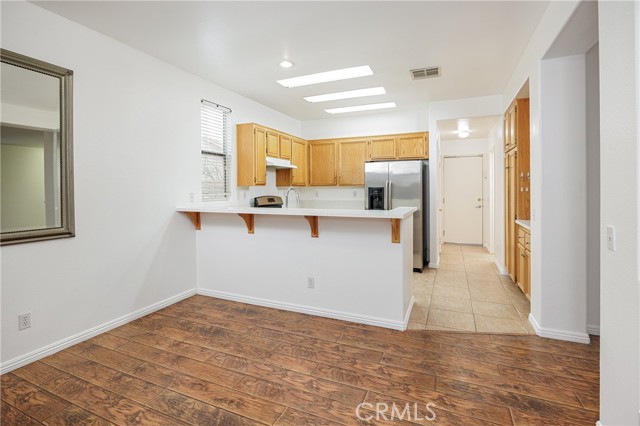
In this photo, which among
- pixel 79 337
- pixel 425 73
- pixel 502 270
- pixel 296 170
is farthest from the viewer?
pixel 296 170

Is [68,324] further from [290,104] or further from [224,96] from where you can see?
[290,104]

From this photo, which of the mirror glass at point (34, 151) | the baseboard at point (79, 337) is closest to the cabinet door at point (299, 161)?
the baseboard at point (79, 337)

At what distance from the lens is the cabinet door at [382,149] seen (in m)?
5.46

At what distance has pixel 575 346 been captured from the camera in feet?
8.15

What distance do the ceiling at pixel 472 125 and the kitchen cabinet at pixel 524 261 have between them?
2075 millimetres

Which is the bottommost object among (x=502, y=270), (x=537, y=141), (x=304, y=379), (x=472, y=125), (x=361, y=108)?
(x=304, y=379)

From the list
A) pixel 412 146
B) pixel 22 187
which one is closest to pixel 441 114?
pixel 412 146

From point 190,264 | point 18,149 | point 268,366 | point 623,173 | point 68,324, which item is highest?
point 18,149

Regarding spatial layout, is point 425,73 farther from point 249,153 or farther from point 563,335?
point 563,335

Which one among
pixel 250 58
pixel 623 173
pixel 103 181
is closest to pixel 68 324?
pixel 103 181

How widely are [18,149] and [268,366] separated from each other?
7.58 feet

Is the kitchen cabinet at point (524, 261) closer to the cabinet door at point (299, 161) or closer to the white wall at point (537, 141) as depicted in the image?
the white wall at point (537, 141)

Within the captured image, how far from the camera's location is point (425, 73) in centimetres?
375

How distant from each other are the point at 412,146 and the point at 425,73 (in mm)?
1689
